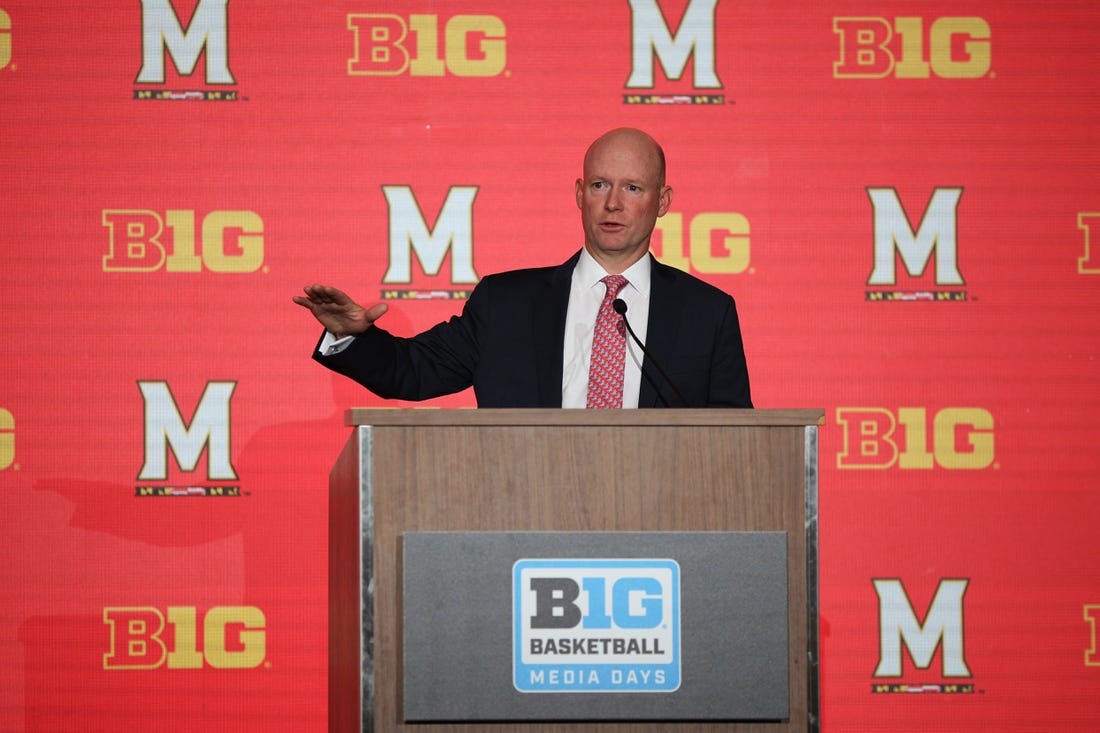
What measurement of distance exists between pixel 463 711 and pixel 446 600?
0.13m

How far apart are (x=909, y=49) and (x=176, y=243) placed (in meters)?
2.02

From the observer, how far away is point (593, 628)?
58.1 inches

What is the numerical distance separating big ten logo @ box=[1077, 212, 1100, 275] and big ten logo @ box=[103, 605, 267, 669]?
93.1 inches

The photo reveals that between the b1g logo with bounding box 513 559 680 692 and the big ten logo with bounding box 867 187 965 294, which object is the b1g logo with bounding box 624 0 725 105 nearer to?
the big ten logo with bounding box 867 187 965 294

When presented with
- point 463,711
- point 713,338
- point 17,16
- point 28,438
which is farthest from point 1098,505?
point 17,16

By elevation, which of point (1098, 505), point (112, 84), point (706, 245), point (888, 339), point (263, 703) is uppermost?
point (112, 84)

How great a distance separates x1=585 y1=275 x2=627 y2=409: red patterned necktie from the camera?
210 cm

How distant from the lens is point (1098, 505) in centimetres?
323

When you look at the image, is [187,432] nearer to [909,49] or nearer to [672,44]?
[672,44]

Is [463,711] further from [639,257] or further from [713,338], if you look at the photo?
[639,257]

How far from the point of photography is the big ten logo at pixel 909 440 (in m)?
3.23

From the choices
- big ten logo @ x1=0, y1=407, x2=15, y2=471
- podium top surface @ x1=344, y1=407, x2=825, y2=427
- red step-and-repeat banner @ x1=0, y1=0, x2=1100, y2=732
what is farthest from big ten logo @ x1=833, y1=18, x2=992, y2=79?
big ten logo @ x1=0, y1=407, x2=15, y2=471

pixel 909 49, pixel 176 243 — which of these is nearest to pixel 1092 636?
pixel 909 49

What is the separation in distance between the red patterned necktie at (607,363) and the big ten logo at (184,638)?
1.48 metres
